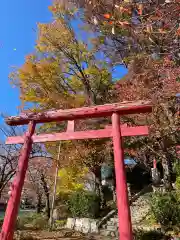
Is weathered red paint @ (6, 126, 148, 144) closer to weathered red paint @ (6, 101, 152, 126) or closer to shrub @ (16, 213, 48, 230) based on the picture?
weathered red paint @ (6, 101, 152, 126)

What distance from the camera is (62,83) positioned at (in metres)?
14.1

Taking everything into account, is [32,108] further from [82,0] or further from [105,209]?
[105,209]

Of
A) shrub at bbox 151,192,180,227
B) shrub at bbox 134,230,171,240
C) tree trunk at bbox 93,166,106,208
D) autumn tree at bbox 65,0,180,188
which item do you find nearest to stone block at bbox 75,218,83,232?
tree trunk at bbox 93,166,106,208

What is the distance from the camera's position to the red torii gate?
515 cm

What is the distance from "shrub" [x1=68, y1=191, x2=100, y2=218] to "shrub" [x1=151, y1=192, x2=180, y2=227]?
565cm

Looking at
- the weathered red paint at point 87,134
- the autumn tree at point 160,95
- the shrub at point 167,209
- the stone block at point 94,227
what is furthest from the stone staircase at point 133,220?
the weathered red paint at point 87,134

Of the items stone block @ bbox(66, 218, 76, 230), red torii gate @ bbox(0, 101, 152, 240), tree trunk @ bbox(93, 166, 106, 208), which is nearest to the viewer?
red torii gate @ bbox(0, 101, 152, 240)

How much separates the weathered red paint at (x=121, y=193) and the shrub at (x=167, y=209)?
17.6 ft

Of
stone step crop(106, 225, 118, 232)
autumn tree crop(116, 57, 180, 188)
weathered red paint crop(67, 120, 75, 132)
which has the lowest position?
stone step crop(106, 225, 118, 232)

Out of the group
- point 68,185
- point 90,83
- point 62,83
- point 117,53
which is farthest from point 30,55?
point 68,185

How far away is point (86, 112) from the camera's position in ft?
22.3

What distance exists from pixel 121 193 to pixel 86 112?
2.59 m

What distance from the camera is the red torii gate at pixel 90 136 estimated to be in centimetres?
515

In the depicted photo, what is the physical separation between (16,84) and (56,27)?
164 inches
